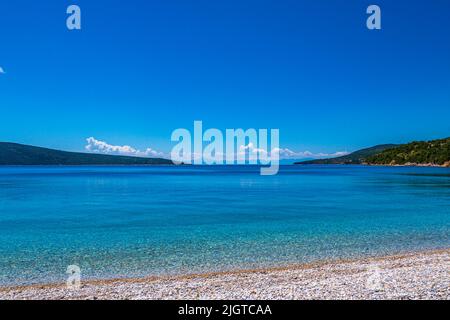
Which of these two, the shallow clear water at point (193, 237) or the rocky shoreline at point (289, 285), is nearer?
the rocky shoreline at point (289, 285)

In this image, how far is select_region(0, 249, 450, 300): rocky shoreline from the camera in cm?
1146

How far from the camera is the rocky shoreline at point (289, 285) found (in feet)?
37.6

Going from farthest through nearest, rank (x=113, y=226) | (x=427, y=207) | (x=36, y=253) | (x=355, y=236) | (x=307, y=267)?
1. (x=427, y=207)
2. (x=113, y=226)
3. (x=355, y=236)
4. (x=36, y=253)
5. (x=307, y=267)

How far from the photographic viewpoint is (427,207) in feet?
136

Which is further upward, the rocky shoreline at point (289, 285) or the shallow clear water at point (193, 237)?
the rocky shoreline at point (289, 285)

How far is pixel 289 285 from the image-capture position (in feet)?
41.7

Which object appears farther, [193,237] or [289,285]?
[193,237]

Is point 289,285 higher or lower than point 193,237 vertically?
higher

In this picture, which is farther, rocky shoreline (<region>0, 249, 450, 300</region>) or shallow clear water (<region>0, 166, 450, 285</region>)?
shallow clear water (<region>0, 166, 450, 285</region>)

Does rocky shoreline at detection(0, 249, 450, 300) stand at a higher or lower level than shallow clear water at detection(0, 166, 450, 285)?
higher
